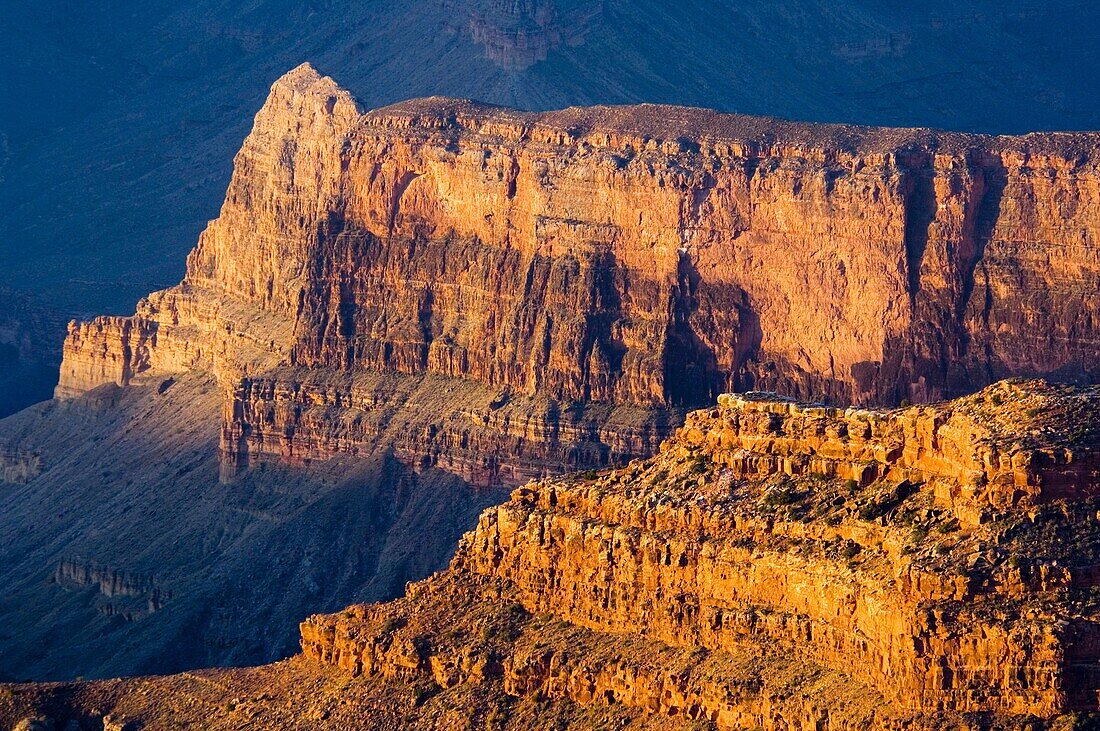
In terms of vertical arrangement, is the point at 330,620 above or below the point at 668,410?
below

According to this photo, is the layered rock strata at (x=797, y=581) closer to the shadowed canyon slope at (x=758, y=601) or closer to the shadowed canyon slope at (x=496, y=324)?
the shadowed canyon slope at (x=758, y=601)

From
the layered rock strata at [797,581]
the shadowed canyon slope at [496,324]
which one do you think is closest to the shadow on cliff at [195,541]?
the shadowed canyon slope at [496,324]

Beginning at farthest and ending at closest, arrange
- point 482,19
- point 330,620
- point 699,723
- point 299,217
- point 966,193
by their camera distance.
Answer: point 482,19 < point 299,217 < point 966,193 < point 330,620 < point 699,723

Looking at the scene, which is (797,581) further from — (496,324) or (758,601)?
(496,324)

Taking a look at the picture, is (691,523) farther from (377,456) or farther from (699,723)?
(377,456)

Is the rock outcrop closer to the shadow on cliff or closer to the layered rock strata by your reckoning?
the shadow on cliff

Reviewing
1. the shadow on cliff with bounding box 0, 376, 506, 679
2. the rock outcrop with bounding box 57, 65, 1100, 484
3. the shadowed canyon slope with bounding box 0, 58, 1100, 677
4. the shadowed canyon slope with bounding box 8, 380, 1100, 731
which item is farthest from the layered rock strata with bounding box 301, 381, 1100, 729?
the rock outcrop with bounding box 57, 65, 1100, 484

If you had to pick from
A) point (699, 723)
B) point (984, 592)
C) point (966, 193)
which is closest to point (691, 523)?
point (699, 723)
